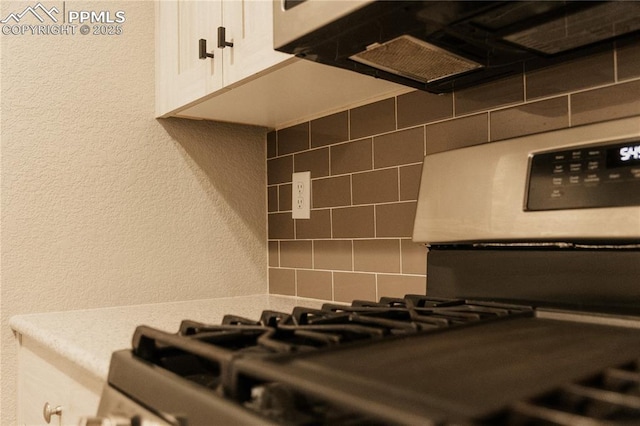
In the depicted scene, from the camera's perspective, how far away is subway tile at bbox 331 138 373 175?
1286 mm

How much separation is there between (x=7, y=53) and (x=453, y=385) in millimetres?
1252

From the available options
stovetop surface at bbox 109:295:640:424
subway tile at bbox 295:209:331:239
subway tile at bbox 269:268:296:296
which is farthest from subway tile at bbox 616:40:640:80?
subway tile at bbox 269:268:296:296

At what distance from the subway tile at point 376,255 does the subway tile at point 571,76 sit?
1.43 ft

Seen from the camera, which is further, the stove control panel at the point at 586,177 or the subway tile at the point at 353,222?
the subway tile at the point at 353,222

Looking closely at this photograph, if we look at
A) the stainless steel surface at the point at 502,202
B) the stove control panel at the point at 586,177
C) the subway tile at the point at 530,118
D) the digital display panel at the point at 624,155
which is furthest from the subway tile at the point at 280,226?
the digital display panel at the point at 624,155

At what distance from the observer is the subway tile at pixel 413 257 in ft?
3.76

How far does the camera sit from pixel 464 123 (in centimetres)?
108

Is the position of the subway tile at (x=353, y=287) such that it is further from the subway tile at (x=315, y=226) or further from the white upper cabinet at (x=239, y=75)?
the white upper cabinet at (x=239, y=75)

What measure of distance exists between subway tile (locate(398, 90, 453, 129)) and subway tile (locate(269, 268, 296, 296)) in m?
0.55

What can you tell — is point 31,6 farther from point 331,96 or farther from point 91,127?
point 331,96

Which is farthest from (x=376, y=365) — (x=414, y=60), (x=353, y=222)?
(x=353, y=222)

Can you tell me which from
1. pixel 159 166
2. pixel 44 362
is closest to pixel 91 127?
pixel 159 166

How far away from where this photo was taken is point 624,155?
0.77 meters

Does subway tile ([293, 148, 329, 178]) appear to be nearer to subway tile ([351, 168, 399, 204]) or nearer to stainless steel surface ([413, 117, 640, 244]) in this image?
subway tile ([351, 168, 399, 204])
